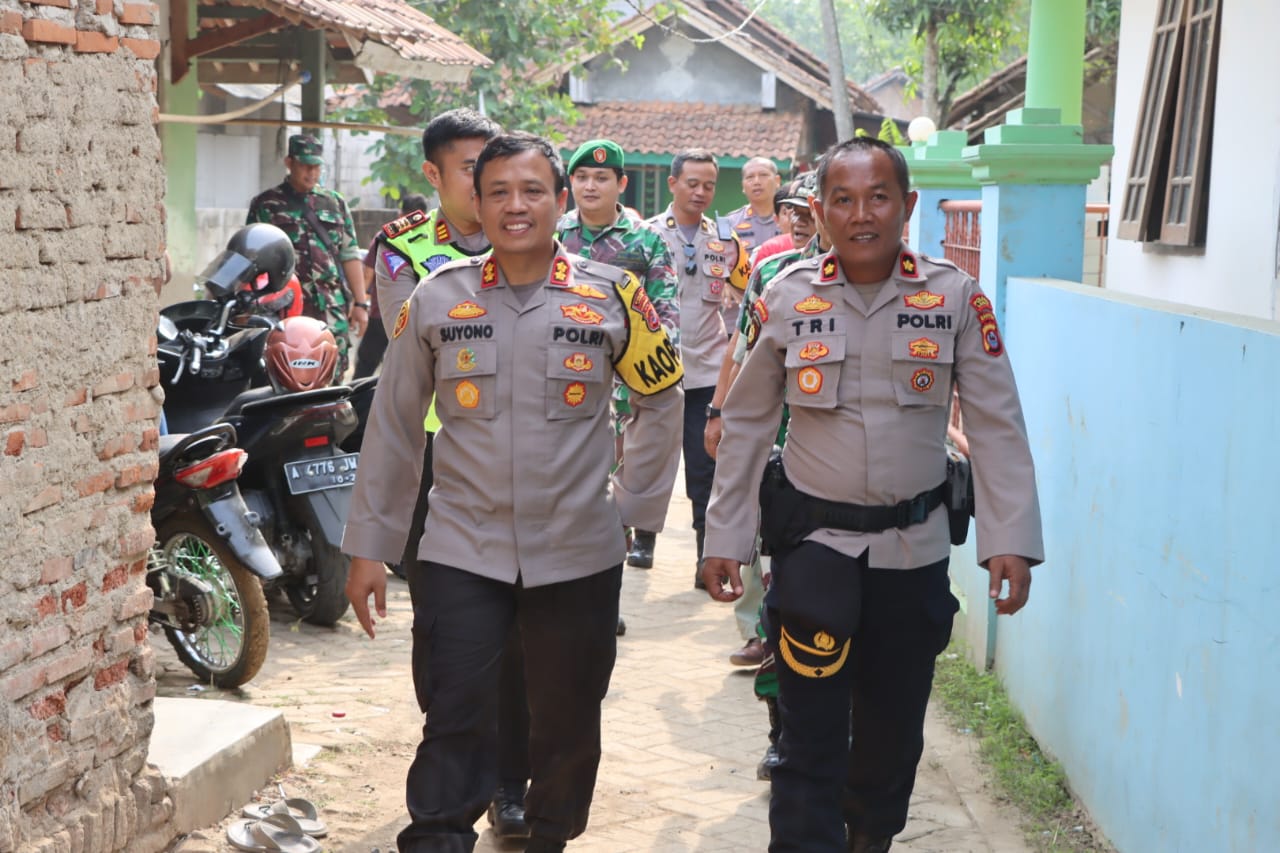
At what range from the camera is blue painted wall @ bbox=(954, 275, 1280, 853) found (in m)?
3.39

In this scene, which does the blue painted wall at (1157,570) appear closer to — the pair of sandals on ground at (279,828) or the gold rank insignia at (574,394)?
the gold rank insignia at (574,394)

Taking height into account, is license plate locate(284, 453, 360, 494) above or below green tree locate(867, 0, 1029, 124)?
below

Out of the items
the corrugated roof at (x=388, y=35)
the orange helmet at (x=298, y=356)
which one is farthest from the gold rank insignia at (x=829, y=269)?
the corrugated roof at (x=388, y=35)

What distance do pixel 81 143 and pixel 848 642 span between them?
7.20 feet

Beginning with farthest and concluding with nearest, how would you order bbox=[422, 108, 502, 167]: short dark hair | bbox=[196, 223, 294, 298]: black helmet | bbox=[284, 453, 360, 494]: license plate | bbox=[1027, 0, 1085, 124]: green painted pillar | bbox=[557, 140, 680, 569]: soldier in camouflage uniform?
bbox=[1027, 0, 1085, 124]: green painted pillar, bbox=[196, 223, 294, 298]: black helmet, bbox=[557, 140, 680, 569]: soldier in camouflage uniform, bbox=[284, 453, 360, 494]: license plate, bbox=[422, 108, 502, 167]: short dark hair

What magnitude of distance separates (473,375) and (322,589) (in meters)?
3.28

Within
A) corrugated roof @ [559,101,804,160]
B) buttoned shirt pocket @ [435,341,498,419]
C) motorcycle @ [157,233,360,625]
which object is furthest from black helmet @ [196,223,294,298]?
corrugated roof @ [559,101,804,160]

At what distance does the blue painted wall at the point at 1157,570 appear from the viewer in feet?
11.1

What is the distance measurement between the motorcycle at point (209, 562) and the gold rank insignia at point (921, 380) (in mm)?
2761

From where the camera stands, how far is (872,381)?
3869 millimetres

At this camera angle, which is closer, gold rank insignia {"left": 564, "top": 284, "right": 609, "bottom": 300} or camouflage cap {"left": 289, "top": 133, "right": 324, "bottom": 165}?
gold rank insignia {"left": 564, "top": 284, "right": 609, "bottom": 300}

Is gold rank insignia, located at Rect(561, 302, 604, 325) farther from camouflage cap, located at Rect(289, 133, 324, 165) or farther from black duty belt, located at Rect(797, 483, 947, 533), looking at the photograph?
camouflage cap, located at Rect(289, 133, 324, 165)

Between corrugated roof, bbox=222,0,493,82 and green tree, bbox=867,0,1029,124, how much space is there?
10.6 metres

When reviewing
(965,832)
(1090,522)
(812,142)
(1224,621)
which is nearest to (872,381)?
(1224,621)
